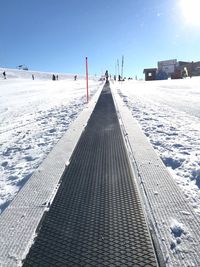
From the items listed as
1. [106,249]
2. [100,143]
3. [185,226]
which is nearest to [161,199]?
[185,226]

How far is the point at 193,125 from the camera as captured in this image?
24.4 feet

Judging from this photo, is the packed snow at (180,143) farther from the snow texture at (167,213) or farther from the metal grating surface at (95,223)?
the metal grating surface at (95,223)

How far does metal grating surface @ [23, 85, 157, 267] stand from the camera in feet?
7.88

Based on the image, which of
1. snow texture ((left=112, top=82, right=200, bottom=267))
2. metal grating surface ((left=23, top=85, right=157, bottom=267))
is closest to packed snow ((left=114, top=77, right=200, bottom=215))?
snow texture ((left=112, top=82, right=200, bottom=267))

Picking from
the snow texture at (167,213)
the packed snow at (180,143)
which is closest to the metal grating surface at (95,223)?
the snow texture at (167,213)

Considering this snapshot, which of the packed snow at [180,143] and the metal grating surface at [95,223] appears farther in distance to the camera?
the packed snow at [180,143]

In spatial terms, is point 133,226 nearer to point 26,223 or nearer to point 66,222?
point 66,222

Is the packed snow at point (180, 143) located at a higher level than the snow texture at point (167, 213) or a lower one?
lower

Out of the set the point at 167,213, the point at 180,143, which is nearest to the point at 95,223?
the point at 167,213

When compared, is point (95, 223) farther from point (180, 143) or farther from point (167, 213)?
point (180, 143)

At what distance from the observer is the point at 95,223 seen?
2895 mm

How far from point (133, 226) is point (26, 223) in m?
1.07

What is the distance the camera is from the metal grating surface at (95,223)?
240 cm

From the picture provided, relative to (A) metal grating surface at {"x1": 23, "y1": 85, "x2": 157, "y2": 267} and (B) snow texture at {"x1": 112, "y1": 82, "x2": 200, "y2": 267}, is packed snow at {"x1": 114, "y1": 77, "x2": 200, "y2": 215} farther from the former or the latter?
(A) metal grating surface at {"x1": 23, "y1": 85, "x2": 157, "y2": 267}
